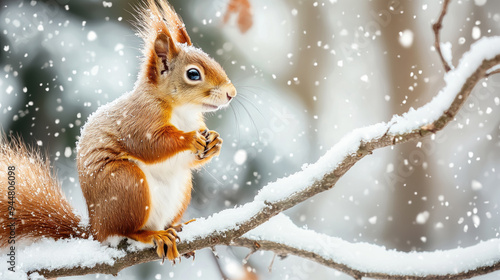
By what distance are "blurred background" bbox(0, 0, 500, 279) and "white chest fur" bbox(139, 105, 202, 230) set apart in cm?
72

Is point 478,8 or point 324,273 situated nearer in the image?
point 478,8

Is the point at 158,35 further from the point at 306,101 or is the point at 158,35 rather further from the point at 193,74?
the point at 306,101

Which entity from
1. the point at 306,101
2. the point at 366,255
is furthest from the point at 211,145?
the point at 306,101

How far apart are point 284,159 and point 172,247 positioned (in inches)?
51.0

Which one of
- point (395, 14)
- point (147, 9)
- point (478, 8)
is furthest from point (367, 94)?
point (147, 9)

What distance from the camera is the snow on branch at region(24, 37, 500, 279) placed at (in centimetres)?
78

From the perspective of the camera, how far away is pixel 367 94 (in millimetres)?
2406

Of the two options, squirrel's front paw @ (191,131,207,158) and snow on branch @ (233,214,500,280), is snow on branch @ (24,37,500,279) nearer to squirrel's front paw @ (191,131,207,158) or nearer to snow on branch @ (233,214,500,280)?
snow on branch @ (233,214,500,280)

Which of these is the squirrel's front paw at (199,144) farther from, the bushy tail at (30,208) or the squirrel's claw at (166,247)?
the bushy tail at (30,208)

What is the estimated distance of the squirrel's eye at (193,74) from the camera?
40.3 inches

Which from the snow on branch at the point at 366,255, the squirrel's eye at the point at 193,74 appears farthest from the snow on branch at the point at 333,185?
the squirrel's eye at the point at 193,74

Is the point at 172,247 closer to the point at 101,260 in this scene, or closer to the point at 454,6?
the point at 101,260

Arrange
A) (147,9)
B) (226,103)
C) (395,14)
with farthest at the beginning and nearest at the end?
(395,14), (147,9), (226,103)

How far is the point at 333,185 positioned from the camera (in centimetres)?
95
